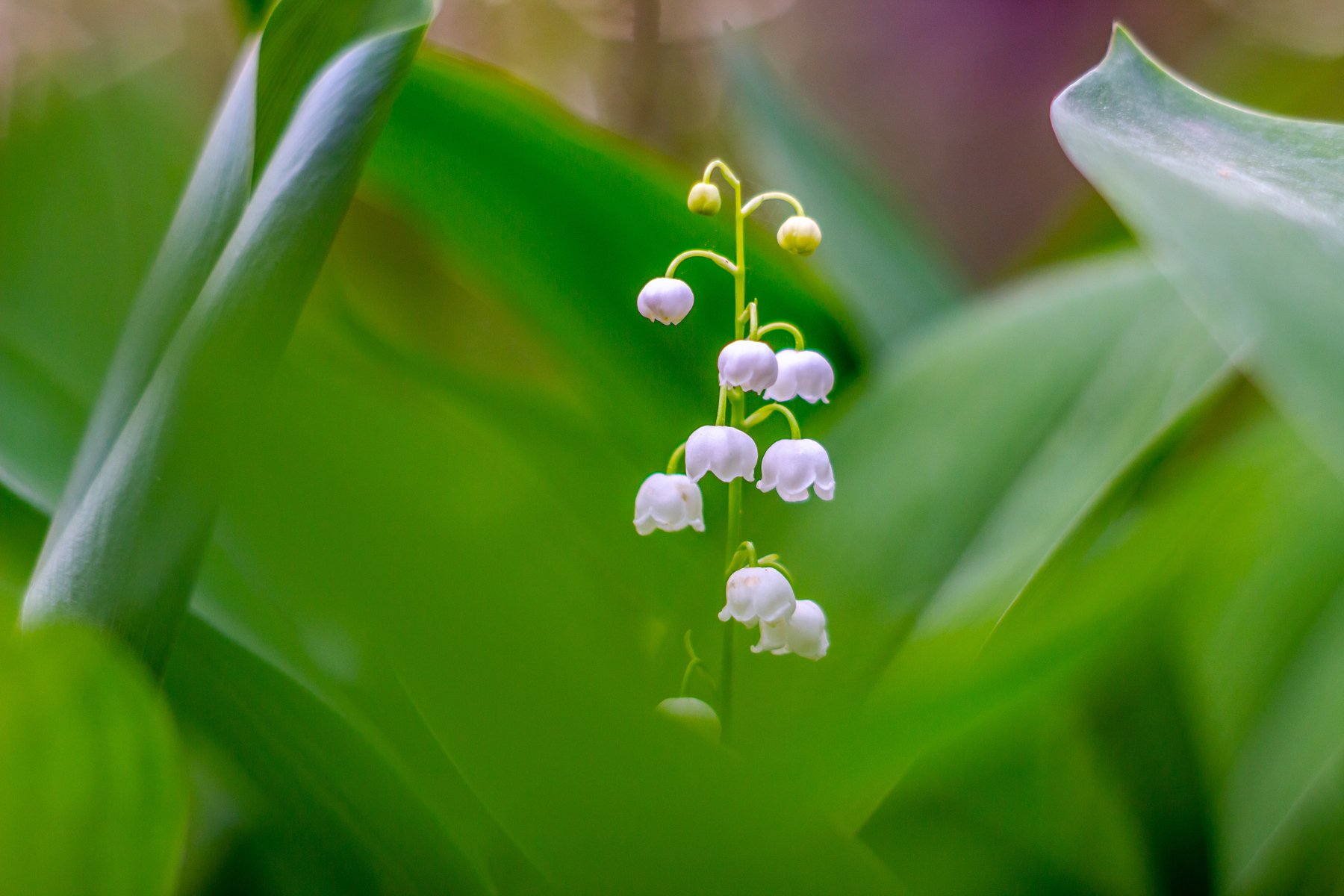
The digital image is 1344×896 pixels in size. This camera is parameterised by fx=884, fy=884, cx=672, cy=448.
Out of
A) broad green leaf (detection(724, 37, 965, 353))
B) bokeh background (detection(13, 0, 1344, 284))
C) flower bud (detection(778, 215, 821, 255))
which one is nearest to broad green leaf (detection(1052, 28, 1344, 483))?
flower bud (detection(778, 215, 821, 255))

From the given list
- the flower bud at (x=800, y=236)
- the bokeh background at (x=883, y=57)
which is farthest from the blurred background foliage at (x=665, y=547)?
the bokeh background at (x=883, y=57)

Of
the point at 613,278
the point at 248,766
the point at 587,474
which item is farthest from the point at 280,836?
the point at 613,278

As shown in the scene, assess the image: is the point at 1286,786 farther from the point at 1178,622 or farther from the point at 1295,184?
the point at 1295,184

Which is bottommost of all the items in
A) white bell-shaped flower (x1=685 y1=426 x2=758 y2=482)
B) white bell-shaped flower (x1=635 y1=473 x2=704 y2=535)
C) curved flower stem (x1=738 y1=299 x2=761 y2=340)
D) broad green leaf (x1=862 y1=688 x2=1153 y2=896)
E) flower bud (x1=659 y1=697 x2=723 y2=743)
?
Result: flower bud (x1=659 y1=697 x2=723 y2=743)

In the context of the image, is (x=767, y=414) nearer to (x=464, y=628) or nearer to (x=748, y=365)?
(x=748, y=365)

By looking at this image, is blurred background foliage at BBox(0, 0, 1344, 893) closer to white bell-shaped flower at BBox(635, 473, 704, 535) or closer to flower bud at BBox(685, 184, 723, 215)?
white bell-shaped flower at BBox(635, 473, 704, 535)

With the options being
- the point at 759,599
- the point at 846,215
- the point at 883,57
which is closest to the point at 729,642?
the point at 759,599
